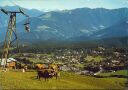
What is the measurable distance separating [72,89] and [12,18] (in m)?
21.9

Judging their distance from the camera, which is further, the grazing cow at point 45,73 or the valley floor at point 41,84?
the grazing cow at point 45,73

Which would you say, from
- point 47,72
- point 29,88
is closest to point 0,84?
point 29,88

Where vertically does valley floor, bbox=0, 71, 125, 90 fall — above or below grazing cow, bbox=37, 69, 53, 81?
below

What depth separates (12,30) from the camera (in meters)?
56.1

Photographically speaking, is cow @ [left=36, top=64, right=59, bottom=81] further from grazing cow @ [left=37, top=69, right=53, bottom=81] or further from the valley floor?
the valley floor

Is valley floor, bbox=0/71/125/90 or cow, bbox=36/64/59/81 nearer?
valley floor, bbox=0/71/125/90

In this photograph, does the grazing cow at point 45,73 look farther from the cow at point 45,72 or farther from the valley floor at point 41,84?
the valley floor at point 41,84

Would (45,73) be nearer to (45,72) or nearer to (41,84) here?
(45,72)

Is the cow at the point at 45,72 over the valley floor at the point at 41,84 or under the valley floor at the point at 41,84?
over

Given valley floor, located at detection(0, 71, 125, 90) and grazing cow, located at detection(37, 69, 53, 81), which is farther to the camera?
grazing cow, located at detection(37, 69, 53, 81)

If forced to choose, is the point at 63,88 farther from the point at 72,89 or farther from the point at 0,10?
the point at 0,10

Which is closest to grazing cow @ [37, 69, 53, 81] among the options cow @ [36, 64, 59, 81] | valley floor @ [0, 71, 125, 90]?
cow @ [36, 64, 59, 81]

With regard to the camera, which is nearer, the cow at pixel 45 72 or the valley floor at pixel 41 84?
the valley floor at pixel 41 84

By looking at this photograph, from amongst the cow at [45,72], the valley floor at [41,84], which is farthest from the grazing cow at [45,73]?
the valley floor at [41,84]
